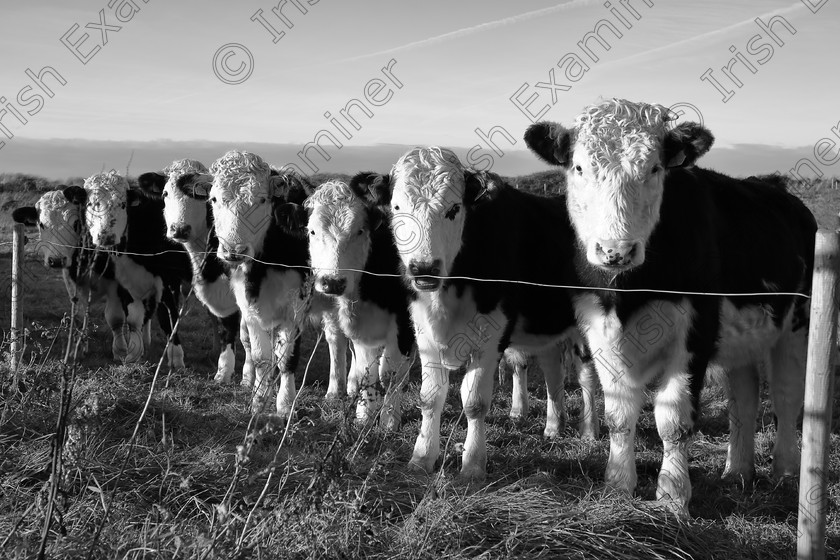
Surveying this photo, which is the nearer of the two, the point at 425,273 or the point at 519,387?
the point at 425,273

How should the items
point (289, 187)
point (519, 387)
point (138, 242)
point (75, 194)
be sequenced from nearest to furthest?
1. point (519, 387)
2. point (289, 187)
3. point (75, 194)
4. point (138, 242)

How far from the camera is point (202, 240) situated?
8.96 meters

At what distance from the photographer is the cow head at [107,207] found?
368 inches

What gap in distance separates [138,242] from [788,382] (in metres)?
7.52

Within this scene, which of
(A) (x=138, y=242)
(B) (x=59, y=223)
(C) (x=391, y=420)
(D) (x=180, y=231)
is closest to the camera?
(C) (x=391, y=420)

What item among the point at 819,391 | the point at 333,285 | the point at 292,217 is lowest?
the point at 819,391

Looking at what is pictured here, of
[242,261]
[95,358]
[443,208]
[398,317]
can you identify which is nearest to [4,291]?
[95,358]

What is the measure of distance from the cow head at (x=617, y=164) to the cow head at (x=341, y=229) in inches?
82.8

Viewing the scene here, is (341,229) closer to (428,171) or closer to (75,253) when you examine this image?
(428,171)

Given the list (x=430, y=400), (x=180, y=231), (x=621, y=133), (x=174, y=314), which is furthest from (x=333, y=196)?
(x=174, y=314)

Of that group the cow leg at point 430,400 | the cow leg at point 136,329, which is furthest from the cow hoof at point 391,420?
the cow leg at point 136,329

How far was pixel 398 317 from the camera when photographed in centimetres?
730

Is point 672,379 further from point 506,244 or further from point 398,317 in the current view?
point 398,317

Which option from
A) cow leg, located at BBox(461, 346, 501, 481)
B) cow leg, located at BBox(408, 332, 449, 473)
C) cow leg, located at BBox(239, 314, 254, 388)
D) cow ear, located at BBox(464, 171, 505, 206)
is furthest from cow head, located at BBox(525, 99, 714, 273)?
cow leg, located at BBox(239, 314, 254, 388)
